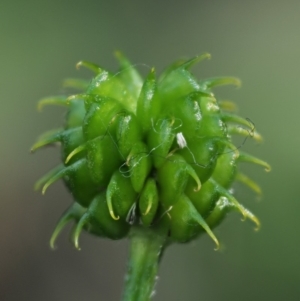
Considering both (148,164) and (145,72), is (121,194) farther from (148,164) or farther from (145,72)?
(145,72)

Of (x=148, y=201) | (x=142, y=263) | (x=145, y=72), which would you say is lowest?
(x=145, y=72)

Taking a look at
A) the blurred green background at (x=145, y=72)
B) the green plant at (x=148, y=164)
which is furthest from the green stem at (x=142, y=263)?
the blurred green background at (x=145, y=72)

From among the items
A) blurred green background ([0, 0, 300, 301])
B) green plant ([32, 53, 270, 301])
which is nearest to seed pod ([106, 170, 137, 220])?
green plant ([32, 53, 270, 301])

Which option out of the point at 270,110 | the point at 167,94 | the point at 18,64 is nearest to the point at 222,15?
the point at 270,110

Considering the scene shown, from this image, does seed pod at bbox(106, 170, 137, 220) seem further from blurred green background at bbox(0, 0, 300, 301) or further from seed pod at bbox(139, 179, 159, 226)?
blurred green background at bbox(0, 0, 300, 301)

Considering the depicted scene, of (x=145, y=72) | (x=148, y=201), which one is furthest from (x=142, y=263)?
(x=145, y=72)

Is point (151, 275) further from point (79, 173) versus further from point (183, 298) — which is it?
point (183, 298)

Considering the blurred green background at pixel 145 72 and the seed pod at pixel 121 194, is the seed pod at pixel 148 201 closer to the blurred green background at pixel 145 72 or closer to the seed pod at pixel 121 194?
the seed pod at pixel 121 194
